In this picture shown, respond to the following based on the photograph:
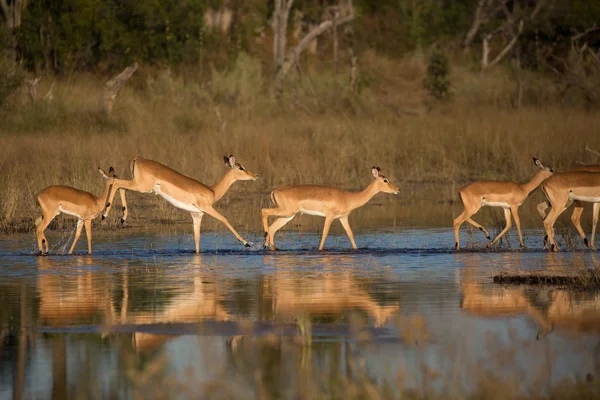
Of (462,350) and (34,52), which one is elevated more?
(34,52)

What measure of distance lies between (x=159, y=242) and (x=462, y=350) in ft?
24.3

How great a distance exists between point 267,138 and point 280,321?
14.2m

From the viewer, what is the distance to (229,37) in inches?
1588

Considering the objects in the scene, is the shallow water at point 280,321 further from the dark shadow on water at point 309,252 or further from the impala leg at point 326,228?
the impala leg at point 326,228

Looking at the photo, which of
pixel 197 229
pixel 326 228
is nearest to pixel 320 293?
pixel 326 228

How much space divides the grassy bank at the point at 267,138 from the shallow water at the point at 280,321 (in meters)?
4.50

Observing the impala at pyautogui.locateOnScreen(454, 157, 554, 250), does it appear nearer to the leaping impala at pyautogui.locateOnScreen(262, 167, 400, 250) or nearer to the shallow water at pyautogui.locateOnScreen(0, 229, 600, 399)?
the shallow water at pyautogui.locateOnScreen(0, 229, 600, 399)

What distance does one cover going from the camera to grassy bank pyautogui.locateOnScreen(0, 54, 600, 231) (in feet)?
64.2

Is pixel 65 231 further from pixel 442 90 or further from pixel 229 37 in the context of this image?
pixel 229 37

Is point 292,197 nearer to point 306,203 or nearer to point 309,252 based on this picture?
point 306,203

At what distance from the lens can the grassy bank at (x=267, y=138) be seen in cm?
1956

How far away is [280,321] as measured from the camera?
8672 mm

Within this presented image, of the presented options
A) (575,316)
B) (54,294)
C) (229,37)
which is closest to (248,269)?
(54,294)

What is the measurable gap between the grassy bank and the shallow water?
4.50 m
